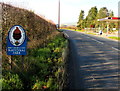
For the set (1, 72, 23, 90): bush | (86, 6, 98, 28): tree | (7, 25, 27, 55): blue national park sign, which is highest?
(86, 6, 98, 28): tree

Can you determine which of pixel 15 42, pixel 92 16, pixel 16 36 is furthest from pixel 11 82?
pixel 92 16

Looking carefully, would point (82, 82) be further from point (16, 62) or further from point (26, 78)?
point (16, 62)

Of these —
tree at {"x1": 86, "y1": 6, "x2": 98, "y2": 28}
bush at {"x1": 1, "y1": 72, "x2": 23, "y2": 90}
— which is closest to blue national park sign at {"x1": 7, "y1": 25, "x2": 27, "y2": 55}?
bush at {"x1": 1, "y1": 72, "x2": 23, "y2": 90}

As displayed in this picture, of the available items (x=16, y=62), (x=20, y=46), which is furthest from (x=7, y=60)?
(x=20, y=46)

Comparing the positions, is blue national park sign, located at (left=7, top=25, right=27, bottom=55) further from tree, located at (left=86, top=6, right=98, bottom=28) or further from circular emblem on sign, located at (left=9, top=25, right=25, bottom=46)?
tree, located at (left=86, top=6, right=98, bottom=28)

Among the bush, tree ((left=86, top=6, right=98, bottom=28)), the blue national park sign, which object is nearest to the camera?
the bush

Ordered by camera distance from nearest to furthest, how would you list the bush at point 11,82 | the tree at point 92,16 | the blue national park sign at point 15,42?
the bush at point 11,82 → the blue national park sign at point 15,42 → the tree at point 92,16

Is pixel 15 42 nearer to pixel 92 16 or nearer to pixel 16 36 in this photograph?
pixel 16 36

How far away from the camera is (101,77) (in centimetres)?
611

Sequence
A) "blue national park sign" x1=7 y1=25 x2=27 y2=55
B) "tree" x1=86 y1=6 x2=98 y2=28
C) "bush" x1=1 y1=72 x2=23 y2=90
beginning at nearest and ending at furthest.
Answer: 1. "bush" x1=1 y1=72 x2=23 y2=90
2. "blue national park sign" x1=7 y1=25 x2=27 y2=55
3. "tree" x1=86 y1=6 x2=98 y2=28

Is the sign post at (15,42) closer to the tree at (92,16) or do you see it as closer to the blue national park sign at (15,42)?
the blue national park sign at (15,42)

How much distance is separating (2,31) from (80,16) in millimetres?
80256

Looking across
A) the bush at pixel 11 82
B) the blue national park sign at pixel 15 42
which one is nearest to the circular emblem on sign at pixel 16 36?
the blue national park sign at pixel 15 42

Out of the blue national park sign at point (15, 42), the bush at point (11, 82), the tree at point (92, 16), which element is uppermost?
the tree at point (92, 16)
